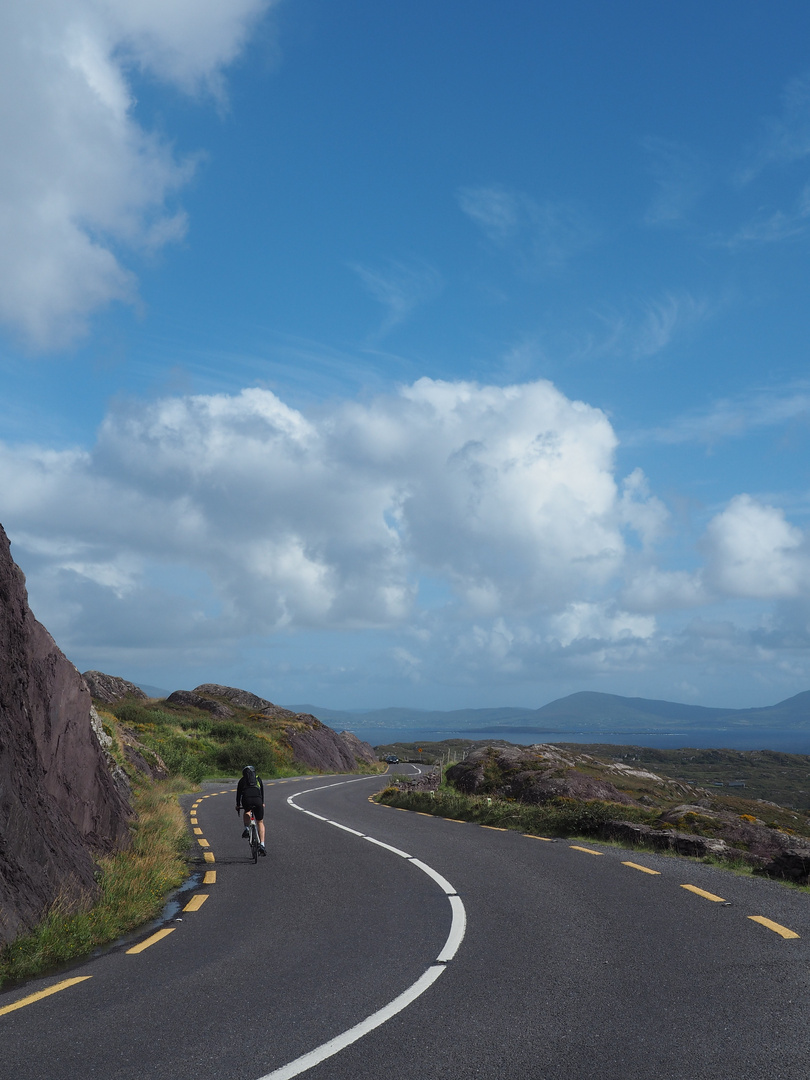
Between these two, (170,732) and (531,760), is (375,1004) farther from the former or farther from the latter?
(170,732)

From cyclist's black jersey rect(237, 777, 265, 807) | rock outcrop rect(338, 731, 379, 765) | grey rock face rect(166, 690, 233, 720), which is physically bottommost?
rock outcrop rect(338, 731, 379, 765)

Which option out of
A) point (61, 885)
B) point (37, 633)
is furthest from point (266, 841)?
point (61, 885)

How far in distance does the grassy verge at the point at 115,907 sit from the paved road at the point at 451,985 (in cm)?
43

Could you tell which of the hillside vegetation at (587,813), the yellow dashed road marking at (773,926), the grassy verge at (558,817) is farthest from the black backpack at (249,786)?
the yellow dashed road marking at (773,926)

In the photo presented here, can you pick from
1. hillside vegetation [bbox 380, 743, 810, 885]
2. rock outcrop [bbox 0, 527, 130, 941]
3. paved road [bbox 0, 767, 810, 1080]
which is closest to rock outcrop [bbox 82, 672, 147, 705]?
hillside vegetation [bbox 380, 743, 810, 885]

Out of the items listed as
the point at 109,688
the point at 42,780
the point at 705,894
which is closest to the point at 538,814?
the point at 705,894

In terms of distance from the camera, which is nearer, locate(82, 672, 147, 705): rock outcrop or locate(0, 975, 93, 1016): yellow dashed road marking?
locate(0, 975, 93, 1016): yellow dashed road marking

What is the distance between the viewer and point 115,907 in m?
9.66

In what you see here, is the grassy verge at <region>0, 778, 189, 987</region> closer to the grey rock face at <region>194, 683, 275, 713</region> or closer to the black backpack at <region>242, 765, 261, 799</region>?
the black backpack at <region>242, 765, 261, 799</region>

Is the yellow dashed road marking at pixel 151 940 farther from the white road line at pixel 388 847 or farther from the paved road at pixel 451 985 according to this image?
the white road line at pixel 388 847

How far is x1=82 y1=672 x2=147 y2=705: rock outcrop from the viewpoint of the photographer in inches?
2386

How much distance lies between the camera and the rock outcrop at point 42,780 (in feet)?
27.9

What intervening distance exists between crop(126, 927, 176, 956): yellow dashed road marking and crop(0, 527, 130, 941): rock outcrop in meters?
0.98

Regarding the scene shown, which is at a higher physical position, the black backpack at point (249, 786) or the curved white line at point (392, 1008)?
the black backpack at point (249, 786)
